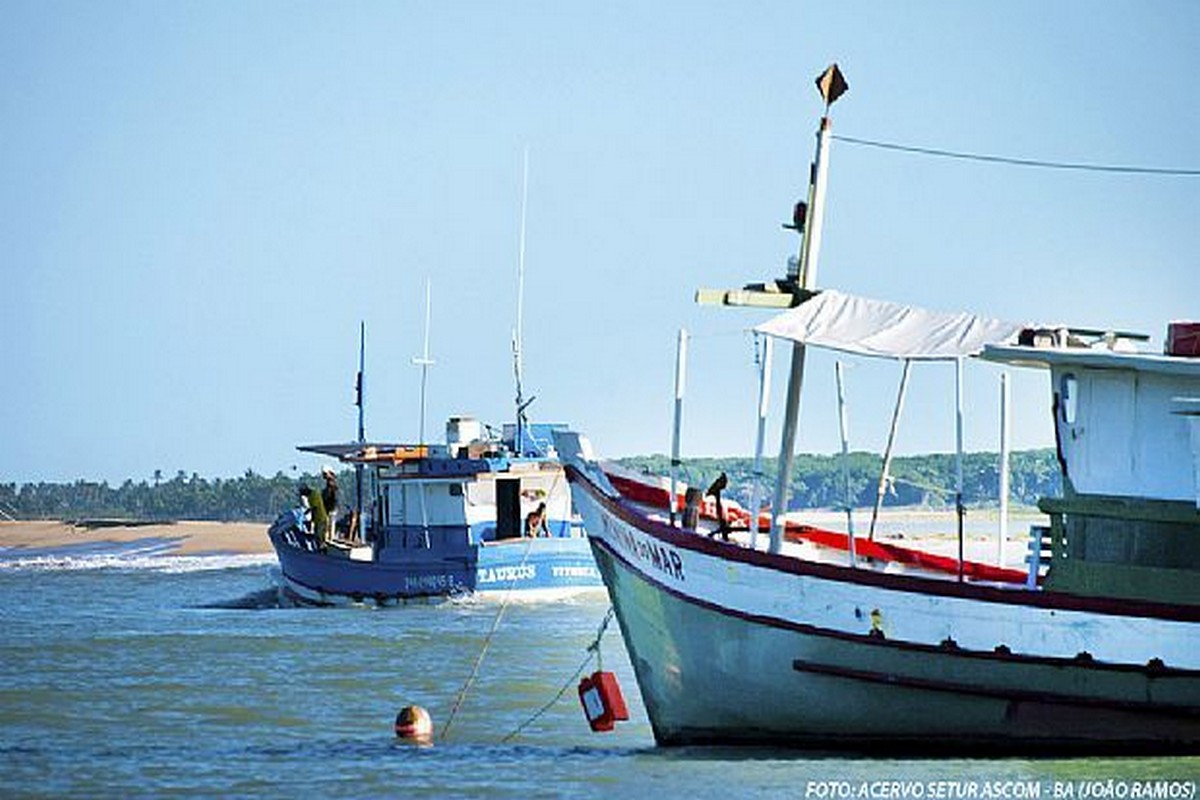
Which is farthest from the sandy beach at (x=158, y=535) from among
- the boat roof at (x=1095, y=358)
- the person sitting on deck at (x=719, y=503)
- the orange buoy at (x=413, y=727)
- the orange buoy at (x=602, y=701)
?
the boat roof at (x=1095, y=358)

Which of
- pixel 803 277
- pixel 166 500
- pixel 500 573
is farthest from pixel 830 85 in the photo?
pixel 166 500

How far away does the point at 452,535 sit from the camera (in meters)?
44.8

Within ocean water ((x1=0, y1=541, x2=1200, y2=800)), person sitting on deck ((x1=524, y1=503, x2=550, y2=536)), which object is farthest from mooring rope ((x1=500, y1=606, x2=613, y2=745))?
person sitting on deck ((x1=524, y1=503, x2=550, y2=536))

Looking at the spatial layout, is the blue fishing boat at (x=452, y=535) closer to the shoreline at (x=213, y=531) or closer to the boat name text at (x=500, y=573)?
the boat name text at (x=500, y=573)

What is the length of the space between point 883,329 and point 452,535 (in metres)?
26.1

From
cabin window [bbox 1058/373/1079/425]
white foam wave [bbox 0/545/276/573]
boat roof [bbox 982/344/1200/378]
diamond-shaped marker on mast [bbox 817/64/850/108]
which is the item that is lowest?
white foam wave [bbox 0/545/276/573]

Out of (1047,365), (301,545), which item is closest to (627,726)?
(1047,365)

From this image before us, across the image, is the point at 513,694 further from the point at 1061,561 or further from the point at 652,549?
the point at 1061,561

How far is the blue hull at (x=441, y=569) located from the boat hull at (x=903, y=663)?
922 inches

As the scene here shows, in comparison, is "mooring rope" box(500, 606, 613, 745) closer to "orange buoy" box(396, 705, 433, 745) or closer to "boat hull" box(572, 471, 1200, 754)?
"orange buoy" box(396, 705, 433, 745)

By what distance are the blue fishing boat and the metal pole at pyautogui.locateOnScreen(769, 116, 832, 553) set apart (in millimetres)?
23842

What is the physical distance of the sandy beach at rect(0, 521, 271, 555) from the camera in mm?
89125

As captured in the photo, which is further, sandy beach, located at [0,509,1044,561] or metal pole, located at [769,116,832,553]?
sandy beach, located at [0,509,1044,561]

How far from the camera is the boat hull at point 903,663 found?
1789cm
